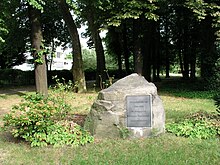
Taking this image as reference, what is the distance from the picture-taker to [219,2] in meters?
16.7

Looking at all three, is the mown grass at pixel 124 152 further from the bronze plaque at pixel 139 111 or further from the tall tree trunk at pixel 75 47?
the tall tree trunk at pixel 75 47

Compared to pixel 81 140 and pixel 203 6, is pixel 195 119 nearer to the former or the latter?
pixel 81 140

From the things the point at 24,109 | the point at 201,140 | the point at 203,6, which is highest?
the point at 203,6

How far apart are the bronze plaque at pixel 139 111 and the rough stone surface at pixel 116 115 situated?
0.09 metres

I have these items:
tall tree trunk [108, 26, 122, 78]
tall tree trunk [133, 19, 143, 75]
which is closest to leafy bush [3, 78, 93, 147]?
tall tree trunk [133, 19, 143, 75]

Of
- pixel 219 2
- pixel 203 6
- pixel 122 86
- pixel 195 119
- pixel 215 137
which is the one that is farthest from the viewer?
pixel 219 2

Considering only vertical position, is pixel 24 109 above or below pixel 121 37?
below

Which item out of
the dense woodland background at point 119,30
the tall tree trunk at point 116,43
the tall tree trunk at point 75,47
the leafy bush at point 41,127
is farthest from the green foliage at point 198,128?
the tall tree trunk at point 116,43

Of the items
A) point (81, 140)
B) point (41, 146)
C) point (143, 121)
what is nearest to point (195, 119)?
point (143, 121)

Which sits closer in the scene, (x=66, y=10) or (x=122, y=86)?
(x=122, y=86)

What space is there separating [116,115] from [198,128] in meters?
2.00

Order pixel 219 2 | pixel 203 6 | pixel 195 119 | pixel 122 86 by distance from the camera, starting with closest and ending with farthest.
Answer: pixel 122 86, pixel 195 119, pixel 203 6, pixel 219 2

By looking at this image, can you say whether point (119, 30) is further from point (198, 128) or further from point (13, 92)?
point (198, 128)

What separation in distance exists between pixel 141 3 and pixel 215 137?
32.1 feet
